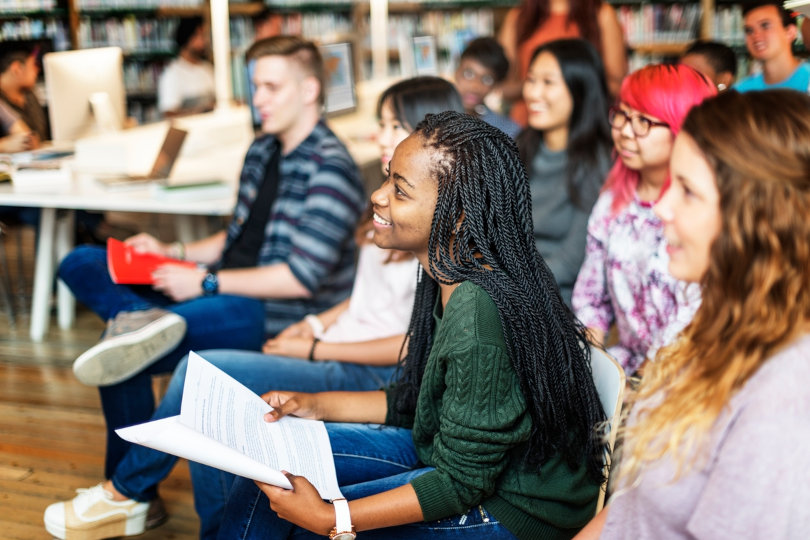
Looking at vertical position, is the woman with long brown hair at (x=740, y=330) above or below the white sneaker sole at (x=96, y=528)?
above

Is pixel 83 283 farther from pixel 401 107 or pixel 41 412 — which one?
pixel 401 107

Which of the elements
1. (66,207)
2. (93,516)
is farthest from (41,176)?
(93,516)

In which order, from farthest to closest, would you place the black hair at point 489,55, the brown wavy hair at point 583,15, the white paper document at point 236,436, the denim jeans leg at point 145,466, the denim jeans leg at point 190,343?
1. the black hair at point 489,55
2. the brown wavy hair at point 583,15
3. the denim jeans leg at point 190,343
4. the denim jeans leg at point 145,466
5. the white paper document at point 236,436

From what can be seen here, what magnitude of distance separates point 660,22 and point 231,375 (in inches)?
197

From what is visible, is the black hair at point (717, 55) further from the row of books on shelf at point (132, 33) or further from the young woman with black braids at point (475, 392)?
the row of books on shelf at point (132, 33)

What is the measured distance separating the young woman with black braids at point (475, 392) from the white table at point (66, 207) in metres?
1.60

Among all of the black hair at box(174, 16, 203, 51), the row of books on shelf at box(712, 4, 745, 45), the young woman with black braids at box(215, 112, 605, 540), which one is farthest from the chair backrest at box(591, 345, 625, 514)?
the row of books on shelf at box(712, 4, 745, 45)

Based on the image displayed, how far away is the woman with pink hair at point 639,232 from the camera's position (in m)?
1.74

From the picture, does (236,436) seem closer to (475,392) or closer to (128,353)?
(475,392)

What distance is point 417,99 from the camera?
202 centimetres

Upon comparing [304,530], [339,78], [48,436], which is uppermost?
[339,78]

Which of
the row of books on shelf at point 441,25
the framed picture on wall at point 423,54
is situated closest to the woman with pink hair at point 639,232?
the framed picture on wall at point 423,54

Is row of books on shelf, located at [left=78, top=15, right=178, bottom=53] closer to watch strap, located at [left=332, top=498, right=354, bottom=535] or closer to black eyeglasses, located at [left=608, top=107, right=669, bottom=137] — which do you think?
black eyeglasses, located at [left=608, top=107, right=669, bottom=137]

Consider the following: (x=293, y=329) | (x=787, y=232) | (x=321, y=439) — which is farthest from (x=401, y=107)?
(x=787, y=232)
